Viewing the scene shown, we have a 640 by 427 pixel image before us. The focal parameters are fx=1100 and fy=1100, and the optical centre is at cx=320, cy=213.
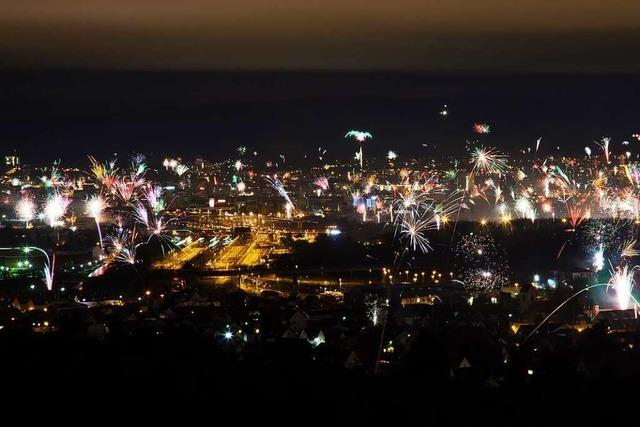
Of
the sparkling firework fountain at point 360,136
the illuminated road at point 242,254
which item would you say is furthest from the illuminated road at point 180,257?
the sparkling firework fountain at point 360,136

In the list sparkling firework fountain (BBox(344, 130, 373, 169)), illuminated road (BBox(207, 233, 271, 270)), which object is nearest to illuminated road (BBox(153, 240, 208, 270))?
illuminated road (BBox(207, 233, 271, 270))

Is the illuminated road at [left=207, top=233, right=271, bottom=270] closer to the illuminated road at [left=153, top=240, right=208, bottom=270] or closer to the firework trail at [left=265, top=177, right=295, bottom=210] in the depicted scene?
the illuminated road at [left=153, top=240, right=208, bottom=270]

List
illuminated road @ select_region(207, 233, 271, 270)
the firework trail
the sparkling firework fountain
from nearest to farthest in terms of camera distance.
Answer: illuminated road @ select_region(207, 233, 271, 270)
the sparkling firework fountain
the firework trail

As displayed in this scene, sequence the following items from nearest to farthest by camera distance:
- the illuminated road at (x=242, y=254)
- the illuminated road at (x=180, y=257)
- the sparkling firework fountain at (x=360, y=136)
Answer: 1. the illuminated road at (x=180, y=257)
2. the illuminated road at (x=242, y=254)
3. the sparkling firework fountain at (x=360, y=136)

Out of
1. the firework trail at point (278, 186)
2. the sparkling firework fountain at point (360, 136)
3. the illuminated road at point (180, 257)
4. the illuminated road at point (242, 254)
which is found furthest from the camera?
the firework trail at point (278, 186)

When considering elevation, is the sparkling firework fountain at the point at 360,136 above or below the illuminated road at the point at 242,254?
above

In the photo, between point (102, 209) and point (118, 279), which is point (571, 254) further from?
point (102, 209)

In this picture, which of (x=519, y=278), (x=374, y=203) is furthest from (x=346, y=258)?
(x=374, y=203)

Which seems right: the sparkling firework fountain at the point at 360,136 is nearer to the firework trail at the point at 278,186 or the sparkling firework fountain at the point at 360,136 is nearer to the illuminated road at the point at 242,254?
the firework trail at the point at 278,186

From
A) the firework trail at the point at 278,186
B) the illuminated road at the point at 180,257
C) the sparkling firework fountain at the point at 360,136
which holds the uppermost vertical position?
the sparkling firework fountain at the point at 360,136

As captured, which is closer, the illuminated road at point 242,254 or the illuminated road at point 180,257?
the illuminated road at point 180,257

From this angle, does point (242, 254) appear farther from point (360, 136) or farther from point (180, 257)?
point (360, 136)

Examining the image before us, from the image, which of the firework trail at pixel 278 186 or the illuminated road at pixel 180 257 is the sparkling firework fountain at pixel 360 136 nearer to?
the firework trail at pixel 278 186
